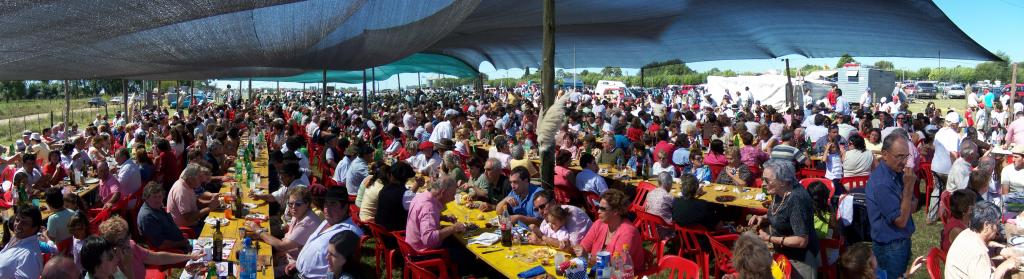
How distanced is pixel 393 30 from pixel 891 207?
260 inches

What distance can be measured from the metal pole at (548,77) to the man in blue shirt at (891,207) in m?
3.29

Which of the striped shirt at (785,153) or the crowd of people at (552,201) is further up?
the striped shirt at (785,153)

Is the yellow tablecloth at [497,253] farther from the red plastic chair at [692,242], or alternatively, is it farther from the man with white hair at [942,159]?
the man with white hair at [942,159]

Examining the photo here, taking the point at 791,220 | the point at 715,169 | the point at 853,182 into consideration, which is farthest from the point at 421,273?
the point at 853,182

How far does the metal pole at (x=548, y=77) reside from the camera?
7136 mm

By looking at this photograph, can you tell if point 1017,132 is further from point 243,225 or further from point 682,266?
point 243,225

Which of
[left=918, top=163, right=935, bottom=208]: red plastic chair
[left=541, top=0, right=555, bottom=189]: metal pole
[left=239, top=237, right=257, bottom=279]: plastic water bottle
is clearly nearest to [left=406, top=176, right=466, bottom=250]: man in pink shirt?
[left=239, top=237, right=257, bottom=279]: plastic water bottle

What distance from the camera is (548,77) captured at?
23.8 feet

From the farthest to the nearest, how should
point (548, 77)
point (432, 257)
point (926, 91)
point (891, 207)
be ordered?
point (926, 91) → point (548, 77) → point (432, 257) → point (891, 207)

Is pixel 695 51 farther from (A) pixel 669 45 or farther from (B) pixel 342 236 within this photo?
(B) pixel 342 236

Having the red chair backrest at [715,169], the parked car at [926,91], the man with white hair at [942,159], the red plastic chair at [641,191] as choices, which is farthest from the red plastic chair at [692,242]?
the parked car at [926,91]

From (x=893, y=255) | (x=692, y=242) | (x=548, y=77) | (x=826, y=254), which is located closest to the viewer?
(x=893, y=255)

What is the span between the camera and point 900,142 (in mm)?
4312

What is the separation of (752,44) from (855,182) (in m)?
5.94
